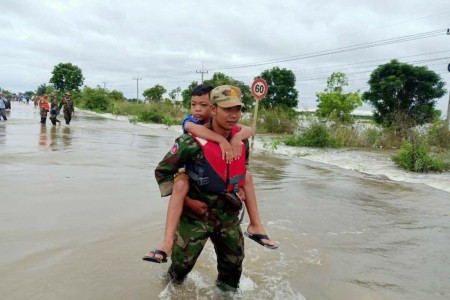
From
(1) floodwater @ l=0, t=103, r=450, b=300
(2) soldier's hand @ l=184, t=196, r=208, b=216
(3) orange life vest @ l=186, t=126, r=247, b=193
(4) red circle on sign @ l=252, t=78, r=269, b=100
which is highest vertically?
(4) red circle on sign @ l=252, t=78, r=269, b=100

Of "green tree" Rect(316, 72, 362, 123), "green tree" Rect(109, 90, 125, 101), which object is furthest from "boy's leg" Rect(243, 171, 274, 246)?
"green tree" Rect(109, 90, 125, 101)

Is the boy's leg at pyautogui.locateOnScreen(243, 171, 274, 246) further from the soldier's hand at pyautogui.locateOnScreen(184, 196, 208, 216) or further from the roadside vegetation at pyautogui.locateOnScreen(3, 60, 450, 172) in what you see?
the roadside vegetation at pyautogui.locateOnScreen(3, 60, 450, 172)

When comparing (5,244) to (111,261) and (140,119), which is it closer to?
(111,261)

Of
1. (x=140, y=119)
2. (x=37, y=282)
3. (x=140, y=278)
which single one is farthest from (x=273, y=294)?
(x=140, y=119)

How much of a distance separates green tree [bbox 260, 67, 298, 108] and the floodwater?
33174 mm

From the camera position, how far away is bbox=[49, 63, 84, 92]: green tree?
57.7 meters

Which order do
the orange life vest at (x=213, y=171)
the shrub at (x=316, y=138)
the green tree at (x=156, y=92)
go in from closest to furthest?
the orange life vest at (x=213, y=171) < the shrub at (x=316, y=138) < the green tree at (x=156, y=92)

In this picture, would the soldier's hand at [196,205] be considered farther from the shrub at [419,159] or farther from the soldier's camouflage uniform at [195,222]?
the shrub at [419,159]

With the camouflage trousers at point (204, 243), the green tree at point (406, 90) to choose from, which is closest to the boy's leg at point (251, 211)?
the camouflage trousers at point (204, 243)

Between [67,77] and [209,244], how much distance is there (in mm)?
59749

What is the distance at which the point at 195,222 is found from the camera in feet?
8.96

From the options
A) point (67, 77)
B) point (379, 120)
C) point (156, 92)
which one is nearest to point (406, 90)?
point (379, 120)

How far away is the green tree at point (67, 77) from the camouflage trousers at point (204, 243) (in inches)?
2382

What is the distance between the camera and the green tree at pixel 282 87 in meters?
40.7
